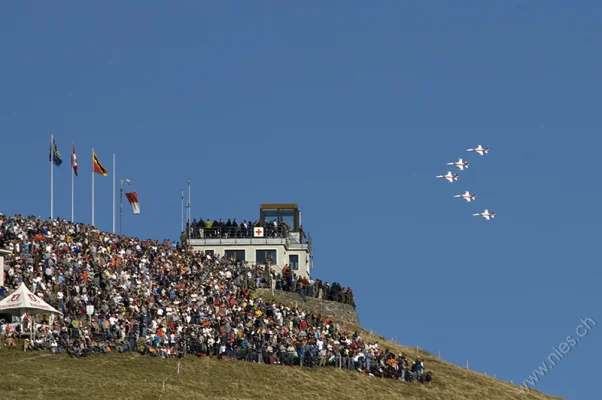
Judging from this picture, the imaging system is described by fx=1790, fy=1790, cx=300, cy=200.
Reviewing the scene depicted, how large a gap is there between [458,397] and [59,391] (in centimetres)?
2490

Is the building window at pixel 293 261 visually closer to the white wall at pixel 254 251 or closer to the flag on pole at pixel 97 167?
the white wall at pixel 254 251

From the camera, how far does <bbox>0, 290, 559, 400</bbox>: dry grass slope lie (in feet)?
271

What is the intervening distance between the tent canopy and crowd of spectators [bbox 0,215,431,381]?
82 centimetres

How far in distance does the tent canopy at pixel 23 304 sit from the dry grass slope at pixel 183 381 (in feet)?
6.53

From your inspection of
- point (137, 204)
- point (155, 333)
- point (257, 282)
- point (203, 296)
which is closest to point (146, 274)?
point (203, 296)

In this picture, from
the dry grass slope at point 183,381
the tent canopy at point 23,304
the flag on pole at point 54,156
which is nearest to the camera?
the dry grass slope at point 183,381

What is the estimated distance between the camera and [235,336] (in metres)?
91.9

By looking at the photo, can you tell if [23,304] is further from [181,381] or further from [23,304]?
[181,381]

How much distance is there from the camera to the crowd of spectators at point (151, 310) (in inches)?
3465

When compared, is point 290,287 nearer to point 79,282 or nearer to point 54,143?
point 54,143

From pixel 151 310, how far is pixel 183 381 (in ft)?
20.2

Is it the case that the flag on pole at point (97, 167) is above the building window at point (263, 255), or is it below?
above

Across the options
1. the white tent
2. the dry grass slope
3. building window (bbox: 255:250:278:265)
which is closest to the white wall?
building window (bbox: 255:250:278:265)

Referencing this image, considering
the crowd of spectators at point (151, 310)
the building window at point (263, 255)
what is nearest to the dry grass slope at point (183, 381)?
the crowd of spectators at point (151, 310)
